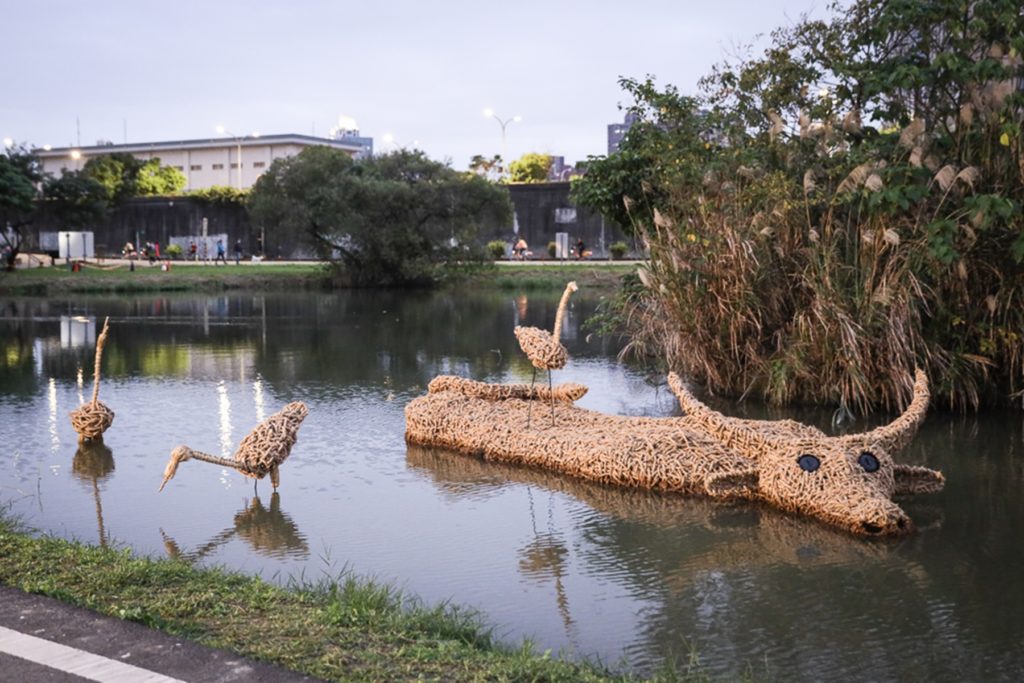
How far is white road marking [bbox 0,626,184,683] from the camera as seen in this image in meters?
5.02

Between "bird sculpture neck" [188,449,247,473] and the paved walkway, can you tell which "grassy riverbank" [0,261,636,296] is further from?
the paved walkway

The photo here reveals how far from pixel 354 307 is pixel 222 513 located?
81.3 feet

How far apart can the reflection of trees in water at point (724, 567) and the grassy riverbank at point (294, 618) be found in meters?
1.14

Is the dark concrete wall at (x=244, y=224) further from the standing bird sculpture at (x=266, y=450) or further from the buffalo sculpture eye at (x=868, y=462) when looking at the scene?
the buffalo sculpture eye at (x=868, y=462)

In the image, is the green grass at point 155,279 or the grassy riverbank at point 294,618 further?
the green grass at point 155,279

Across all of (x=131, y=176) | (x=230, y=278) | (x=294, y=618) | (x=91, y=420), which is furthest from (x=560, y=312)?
(x=131, y=176)

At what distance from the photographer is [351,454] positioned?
11812 millimetres

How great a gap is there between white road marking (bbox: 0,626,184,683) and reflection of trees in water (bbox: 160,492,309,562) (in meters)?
2.77

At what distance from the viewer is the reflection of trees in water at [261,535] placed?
844 centimetres

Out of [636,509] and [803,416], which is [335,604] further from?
Result: [803,416]

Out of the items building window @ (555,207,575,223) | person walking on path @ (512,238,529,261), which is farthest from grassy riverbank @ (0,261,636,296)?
building window @ (555,207,575,223)

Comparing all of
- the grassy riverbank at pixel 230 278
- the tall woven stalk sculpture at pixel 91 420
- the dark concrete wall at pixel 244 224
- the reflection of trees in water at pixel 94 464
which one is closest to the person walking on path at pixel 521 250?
the dark concrete wall at pixel 244 224

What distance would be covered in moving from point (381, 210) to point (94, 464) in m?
33.5

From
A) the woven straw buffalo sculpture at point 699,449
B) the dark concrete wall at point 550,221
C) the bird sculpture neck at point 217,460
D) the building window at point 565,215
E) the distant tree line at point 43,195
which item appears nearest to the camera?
the woven straw buffalo sculpture at point 699,449
